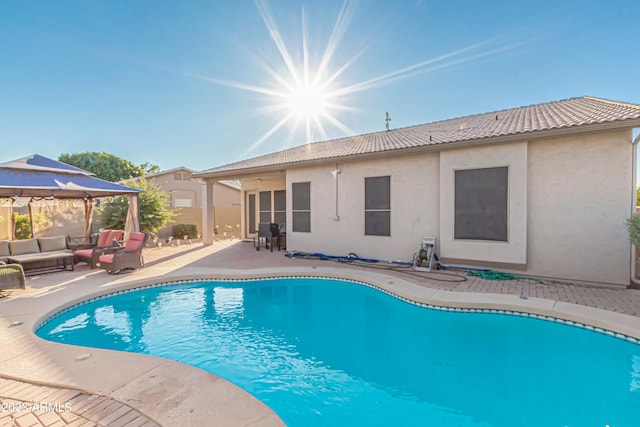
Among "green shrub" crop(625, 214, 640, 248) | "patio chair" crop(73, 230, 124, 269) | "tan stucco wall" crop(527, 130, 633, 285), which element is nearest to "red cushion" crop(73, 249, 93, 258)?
"patio chair" crop(73, 230, 124, 269)

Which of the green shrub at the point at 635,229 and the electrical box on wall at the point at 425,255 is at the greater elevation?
the green shrub at the point at 635,229

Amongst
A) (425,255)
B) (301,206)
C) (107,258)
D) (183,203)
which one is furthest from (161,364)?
(183,203)

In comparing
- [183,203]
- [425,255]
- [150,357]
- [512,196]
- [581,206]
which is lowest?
[150,357]

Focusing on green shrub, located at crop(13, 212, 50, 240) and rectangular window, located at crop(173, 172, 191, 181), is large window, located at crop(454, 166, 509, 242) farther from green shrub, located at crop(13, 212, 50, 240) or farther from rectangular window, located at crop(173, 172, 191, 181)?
rectangular window, located at crop(173, 172, 191, 181)

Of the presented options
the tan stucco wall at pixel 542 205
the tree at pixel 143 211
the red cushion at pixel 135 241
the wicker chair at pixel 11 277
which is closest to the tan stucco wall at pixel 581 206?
the tan stucco wall at pixel 542 205

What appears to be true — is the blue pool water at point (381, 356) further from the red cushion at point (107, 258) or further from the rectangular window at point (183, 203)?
the rectangular window at point (183, 203)

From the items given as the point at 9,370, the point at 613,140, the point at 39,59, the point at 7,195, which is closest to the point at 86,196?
the point at 7,195

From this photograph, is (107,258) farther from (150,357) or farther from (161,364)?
(161,364)

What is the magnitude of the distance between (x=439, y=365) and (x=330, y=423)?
197 cm

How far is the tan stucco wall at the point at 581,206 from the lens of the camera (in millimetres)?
6363

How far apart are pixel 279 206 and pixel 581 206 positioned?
37.0ft

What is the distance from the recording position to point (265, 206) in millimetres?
15164

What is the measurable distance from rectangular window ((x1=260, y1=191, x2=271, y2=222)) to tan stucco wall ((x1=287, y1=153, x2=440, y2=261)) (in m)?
3.48

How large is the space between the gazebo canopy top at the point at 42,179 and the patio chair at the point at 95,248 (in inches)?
60.9
